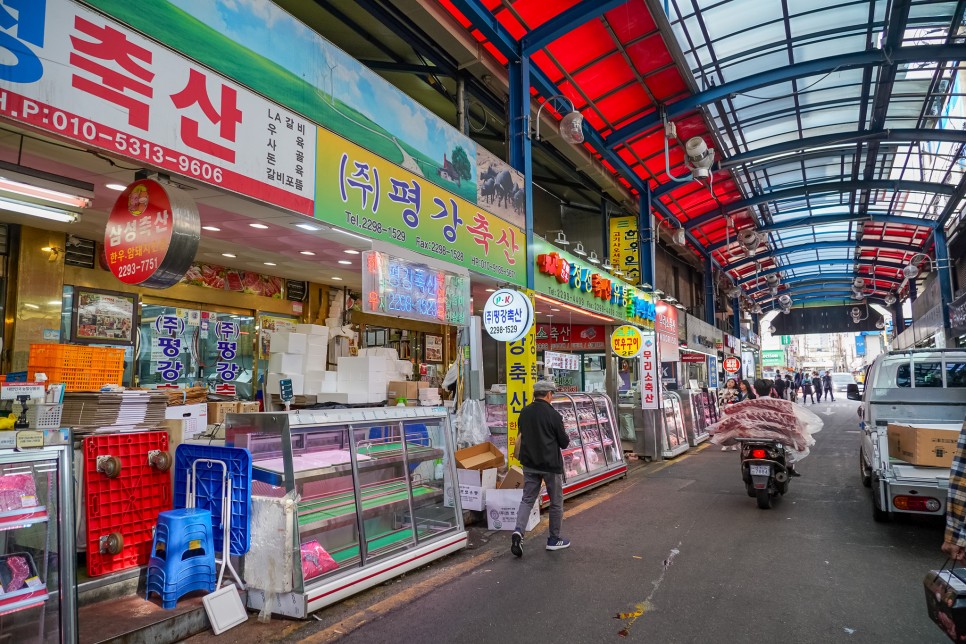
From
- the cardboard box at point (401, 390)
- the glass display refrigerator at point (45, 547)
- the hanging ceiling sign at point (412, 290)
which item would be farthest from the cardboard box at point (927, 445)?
the glass display refrigerator at point (45, 547)

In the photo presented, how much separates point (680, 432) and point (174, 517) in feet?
44.0

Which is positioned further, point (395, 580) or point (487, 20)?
point (487, 20)

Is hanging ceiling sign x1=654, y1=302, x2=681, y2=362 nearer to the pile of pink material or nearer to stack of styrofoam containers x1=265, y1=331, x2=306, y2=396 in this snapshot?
the pile of pink material

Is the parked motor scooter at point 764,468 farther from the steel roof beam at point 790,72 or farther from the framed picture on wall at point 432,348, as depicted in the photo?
the steel roof beam at point 790,72

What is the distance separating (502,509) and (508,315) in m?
2.87

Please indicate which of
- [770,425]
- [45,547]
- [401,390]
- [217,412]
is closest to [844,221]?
[770,425]

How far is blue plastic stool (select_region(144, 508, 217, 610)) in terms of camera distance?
Result: 169 inches

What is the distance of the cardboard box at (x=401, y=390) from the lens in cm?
852

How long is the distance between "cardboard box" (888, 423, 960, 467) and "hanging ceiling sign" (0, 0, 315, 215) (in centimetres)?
692

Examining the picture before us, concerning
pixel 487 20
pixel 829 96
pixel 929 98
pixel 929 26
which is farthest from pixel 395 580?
pixel 929 98

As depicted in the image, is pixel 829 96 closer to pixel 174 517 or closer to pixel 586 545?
pixel 586 545

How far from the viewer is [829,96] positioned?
48.5ft

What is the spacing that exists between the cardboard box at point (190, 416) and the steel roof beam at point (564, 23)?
7.82 m

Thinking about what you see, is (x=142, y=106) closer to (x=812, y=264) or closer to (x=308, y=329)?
(x=308, y=329)
